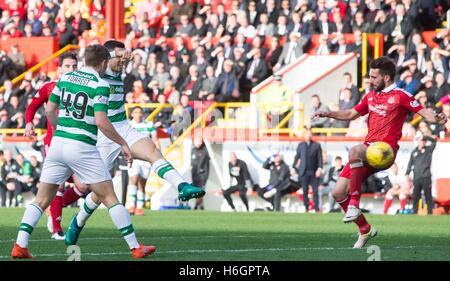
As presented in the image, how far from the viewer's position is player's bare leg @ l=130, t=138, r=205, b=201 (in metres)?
13.0

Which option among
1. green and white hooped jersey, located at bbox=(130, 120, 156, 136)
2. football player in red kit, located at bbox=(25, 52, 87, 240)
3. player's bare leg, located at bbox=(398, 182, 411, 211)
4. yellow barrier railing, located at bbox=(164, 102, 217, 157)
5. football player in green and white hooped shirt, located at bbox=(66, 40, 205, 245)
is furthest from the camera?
yellow barrier railing, located at bbox=(164, 102, 217, 157)

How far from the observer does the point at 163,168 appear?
44.8 ft

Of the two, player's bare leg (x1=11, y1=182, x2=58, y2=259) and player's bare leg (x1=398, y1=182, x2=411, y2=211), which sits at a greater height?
player's bare leg (x1=11, y1=182, x2=58, y2=259)

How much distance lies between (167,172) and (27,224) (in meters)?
2.27

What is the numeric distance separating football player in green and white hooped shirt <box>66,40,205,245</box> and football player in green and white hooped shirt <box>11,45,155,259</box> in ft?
4.23

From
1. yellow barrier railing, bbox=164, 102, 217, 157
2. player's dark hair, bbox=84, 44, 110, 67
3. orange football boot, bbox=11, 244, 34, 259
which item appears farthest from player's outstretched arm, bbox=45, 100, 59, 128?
yellow barrier railing, bbox=164, 102, 217, 157

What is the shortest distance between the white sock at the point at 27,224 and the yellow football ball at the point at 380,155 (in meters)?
3.90

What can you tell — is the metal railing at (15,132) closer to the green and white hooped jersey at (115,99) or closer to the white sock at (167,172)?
the green and white hooped jersey at (115,99)

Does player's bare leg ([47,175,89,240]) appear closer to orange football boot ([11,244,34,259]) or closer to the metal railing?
orange football boot ([11,244,34,259])

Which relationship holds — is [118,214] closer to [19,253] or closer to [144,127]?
[19,253]

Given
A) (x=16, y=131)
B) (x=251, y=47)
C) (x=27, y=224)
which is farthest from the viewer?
(x=251, y=47)

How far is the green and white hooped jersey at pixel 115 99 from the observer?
1438cm

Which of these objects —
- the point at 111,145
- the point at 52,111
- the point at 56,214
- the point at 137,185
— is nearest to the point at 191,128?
the point at 137,185

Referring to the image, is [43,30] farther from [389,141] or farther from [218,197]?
[389,141]
